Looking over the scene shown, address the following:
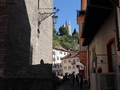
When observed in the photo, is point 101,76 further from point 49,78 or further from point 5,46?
point 49,78

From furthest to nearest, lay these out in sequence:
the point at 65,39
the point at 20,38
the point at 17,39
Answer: the point at 65,39
the point at 20,38
the point at 17,39

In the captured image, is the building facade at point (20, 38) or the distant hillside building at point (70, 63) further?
the distant hillside building at point (70, 63)

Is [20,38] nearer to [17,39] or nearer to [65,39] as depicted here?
[17,39]

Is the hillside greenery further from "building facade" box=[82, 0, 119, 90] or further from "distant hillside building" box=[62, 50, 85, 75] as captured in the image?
"building facade" box=[82, 0, 119, 90]

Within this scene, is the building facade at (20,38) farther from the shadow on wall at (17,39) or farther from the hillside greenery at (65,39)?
the hillside greenery at (65,39)

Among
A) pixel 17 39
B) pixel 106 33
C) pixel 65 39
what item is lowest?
pixel 106 33

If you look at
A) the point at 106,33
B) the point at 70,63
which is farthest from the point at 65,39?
the point at 106,33

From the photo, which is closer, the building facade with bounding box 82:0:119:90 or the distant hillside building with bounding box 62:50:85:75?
the building facade with bounding box 82:0:119:90

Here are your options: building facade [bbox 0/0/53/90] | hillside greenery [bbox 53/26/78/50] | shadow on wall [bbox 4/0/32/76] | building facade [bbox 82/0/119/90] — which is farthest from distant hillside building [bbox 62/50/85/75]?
building facade [bbox 82/0/119/90]

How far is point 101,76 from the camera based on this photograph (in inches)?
259

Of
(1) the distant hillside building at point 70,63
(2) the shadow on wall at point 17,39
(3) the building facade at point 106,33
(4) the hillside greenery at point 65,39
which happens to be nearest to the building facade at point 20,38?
(2) the shadow on wall at point 17,39

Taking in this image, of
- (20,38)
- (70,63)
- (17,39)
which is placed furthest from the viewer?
(70,63)

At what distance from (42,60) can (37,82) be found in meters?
6.16

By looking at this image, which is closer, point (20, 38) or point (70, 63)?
point (20, 38)
